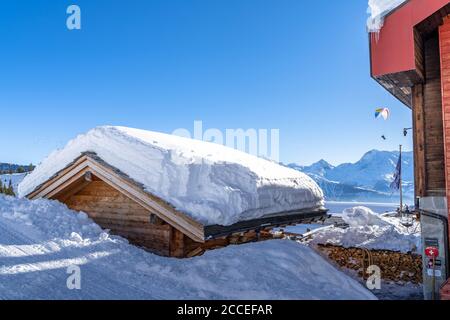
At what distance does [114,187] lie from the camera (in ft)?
30.0

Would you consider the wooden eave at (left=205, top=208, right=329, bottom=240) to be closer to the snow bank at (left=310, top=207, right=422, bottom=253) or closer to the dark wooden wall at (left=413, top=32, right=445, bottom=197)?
the snow bank at (left=310, top=207, right=422, bottom=253)

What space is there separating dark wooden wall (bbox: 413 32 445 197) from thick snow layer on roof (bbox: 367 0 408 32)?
1.42m

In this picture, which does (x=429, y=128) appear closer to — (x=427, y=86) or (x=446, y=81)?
(x=427, y=86)

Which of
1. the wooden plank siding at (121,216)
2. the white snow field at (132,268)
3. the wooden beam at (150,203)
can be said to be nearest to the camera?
the white snow field at (132,268)

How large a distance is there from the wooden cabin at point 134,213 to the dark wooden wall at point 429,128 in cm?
378

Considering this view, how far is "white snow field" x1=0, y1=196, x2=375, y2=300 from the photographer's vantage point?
5.74 metres

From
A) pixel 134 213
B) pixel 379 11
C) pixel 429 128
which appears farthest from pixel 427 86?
pixel 134 213

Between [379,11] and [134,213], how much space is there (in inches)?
308

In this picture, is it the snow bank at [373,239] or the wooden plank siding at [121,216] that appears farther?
the snow bank at [373,239]

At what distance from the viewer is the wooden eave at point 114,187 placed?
7.86 meters

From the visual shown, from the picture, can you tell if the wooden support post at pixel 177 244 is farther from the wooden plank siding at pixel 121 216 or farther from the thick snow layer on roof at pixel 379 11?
the thick snow layer on roof at pixel 379 11

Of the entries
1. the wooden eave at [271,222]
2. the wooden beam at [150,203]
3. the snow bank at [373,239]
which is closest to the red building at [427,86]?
the wooden eave at [271,222]
